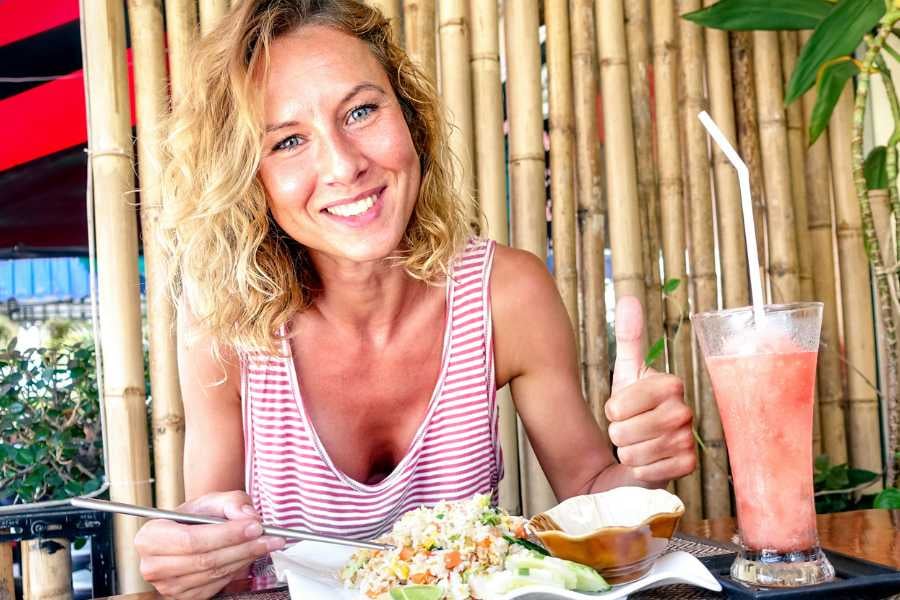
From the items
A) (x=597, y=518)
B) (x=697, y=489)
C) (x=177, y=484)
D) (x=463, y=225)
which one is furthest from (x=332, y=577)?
(x=697, y=489)

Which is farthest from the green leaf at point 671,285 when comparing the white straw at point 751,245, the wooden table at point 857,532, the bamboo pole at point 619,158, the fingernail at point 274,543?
the fingernail at point 274,543

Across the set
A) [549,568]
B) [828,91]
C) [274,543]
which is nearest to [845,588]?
[549,568]

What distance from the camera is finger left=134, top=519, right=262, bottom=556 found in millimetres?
1123

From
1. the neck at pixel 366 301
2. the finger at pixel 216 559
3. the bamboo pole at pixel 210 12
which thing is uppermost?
the bamboo pole at pixel 210 12

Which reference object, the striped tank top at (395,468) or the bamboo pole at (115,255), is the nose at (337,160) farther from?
the bamboo pole at (115,255)

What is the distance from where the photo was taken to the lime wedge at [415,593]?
870 millimetres

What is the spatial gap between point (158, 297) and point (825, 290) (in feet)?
6.30

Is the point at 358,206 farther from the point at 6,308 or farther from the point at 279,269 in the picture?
the point at 6,308

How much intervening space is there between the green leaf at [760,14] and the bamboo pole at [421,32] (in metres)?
0.68

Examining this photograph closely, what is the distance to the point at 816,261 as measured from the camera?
277cm

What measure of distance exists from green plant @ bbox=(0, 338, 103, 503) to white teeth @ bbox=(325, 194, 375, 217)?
118 centimetres

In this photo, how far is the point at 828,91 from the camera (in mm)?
2389

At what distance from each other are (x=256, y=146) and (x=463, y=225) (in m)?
0.53

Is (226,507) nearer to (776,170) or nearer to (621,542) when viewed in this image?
(621,542)
